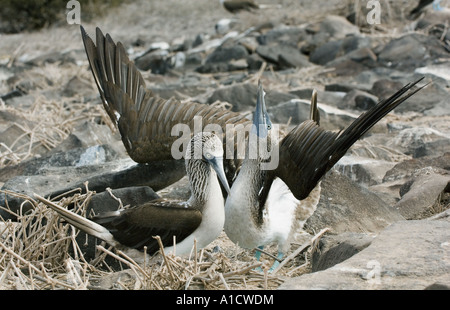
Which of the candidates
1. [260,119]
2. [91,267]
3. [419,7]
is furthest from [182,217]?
[419,7]

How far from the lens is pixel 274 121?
9.63 m

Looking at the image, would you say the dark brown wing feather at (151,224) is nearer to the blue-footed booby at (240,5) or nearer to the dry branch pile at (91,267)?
the dry branch pile at (91,267)

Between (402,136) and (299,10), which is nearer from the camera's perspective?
(402,136)

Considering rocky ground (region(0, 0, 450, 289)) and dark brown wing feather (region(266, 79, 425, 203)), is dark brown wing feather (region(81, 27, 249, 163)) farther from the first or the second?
dark brown wing feather (region(266, 79, 425, 203))

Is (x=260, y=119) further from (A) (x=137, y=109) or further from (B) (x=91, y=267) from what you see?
(A) (x=137, y=109)

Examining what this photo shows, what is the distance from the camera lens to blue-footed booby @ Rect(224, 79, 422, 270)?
4.71 meters

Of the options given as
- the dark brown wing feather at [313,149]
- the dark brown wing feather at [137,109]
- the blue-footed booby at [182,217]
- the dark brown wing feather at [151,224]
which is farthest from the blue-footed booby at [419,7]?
the dark brown wing feather at [151,224]

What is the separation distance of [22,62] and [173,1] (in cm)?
622

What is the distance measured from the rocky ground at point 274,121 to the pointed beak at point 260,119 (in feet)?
2.44
